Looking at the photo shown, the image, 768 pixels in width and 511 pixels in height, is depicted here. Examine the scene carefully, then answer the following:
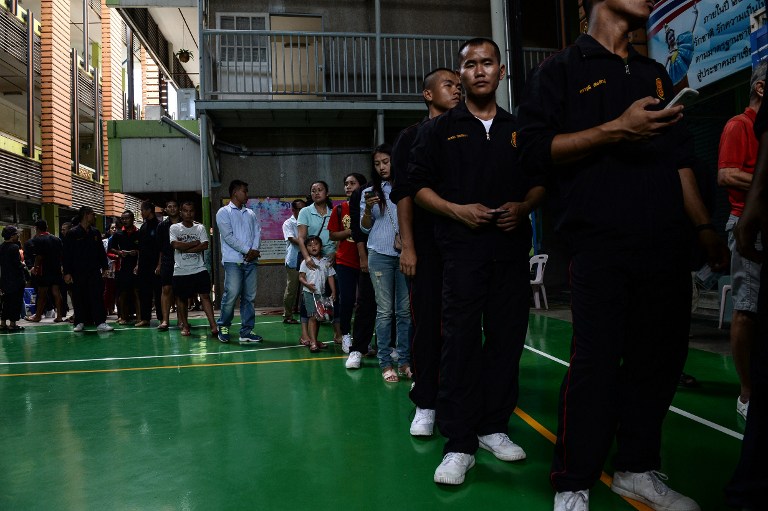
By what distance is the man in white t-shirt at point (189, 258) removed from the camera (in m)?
6.96

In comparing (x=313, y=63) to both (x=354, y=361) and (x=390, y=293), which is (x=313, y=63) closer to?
(x=354, y=361)

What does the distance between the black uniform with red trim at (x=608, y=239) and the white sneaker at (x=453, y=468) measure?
0.45 meters

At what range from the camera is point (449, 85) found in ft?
11.0

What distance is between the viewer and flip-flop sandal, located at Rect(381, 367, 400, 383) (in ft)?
13.8

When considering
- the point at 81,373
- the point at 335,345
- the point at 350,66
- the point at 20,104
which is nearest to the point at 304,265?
the point at 335,345

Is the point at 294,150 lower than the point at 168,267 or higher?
higher

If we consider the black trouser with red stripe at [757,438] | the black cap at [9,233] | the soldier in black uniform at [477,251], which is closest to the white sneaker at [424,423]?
the soldier in black uniform at [477,251]

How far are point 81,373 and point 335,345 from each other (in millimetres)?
2395

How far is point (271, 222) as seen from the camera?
10.8 meters

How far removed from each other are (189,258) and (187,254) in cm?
6

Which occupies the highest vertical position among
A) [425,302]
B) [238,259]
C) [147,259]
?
[147,259]

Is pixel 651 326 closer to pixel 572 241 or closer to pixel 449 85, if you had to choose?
pixel 572 241

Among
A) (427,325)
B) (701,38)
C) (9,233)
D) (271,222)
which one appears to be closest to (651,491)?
(427,325)

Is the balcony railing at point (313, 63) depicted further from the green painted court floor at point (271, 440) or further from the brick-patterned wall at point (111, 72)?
the brick-patterned wall at point (111, 72)
